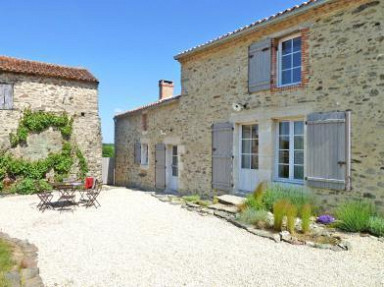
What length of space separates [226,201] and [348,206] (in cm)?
285

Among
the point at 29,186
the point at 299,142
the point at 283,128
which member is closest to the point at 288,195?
the point at 299,142

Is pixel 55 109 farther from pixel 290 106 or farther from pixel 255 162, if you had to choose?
pixel 290 106

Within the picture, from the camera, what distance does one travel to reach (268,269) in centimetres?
422

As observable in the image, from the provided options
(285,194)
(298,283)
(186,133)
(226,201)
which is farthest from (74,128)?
(298,283)

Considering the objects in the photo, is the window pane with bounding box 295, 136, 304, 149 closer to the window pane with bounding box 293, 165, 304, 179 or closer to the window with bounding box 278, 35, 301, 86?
the window pane with bounding box 293, 165, 304, 179

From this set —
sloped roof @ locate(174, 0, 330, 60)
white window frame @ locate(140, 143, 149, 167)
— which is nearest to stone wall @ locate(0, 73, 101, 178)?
white window frame @ locate(140, 143, 149, 167)

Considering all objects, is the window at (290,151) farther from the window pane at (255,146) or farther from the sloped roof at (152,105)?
the sloped roof at (152,105)

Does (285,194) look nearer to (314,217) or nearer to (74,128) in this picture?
(314,217)

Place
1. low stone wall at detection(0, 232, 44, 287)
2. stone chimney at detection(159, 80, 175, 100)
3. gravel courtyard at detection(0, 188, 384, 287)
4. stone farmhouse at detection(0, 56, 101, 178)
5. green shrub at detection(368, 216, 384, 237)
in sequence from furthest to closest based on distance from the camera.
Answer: stone chimney at detection(159, 80, 175, 100) < stone farmhouse at detection(0, 56, 101, 178) < green shrub at detection(368, 216, 384, 237) < gravel courtyard at detection(0, 188, 384, 287) < low stone wall at detection(0, 232, 44, 287)

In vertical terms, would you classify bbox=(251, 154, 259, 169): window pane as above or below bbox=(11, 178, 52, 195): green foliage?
above

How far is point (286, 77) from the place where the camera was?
7.82 metres

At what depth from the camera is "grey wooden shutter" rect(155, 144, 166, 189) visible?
39.3 ft

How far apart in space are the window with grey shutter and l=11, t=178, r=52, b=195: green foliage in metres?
2.63

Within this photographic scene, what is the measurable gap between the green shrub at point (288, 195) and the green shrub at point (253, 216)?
1.80 ft
